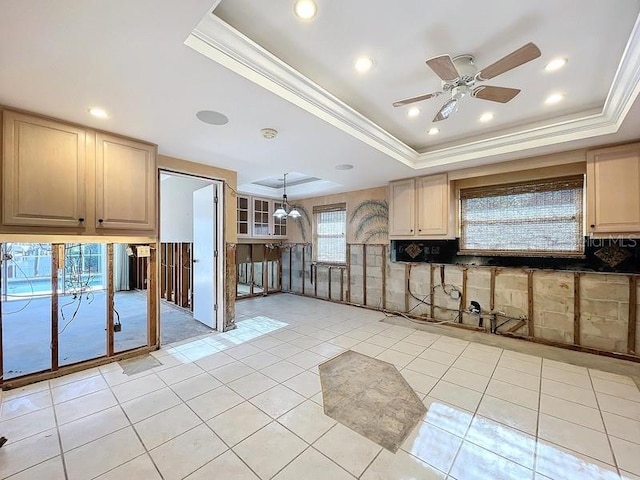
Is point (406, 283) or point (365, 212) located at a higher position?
point (365, 212)

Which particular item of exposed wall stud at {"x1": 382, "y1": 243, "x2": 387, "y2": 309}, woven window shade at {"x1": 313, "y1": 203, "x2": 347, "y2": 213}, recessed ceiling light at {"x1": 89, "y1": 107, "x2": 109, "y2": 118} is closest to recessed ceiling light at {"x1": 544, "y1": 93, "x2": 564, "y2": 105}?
exposed wall stud at {"x1": 382, "y1": 243, "x2": 387, "y2": 309}

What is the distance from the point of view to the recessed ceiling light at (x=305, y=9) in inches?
61.6

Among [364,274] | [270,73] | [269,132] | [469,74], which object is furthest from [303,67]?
[364,274]

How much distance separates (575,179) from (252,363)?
464 cm

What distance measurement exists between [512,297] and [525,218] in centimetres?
115

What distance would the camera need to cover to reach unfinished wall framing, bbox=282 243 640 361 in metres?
3.16

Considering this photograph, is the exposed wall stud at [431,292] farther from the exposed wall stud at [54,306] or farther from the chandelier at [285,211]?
the exposed wall stud at [54,306]

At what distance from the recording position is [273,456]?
1670 mm

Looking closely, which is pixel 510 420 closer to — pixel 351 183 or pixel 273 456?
pixel 273 456

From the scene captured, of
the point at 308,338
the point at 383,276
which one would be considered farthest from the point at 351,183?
the point at 308,338

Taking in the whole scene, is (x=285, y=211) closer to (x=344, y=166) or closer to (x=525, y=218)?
(x=344, y=166)

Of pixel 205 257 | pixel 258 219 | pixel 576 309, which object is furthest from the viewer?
pixel 258 219

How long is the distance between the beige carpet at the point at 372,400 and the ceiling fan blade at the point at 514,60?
2.59m

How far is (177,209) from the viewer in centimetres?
559
